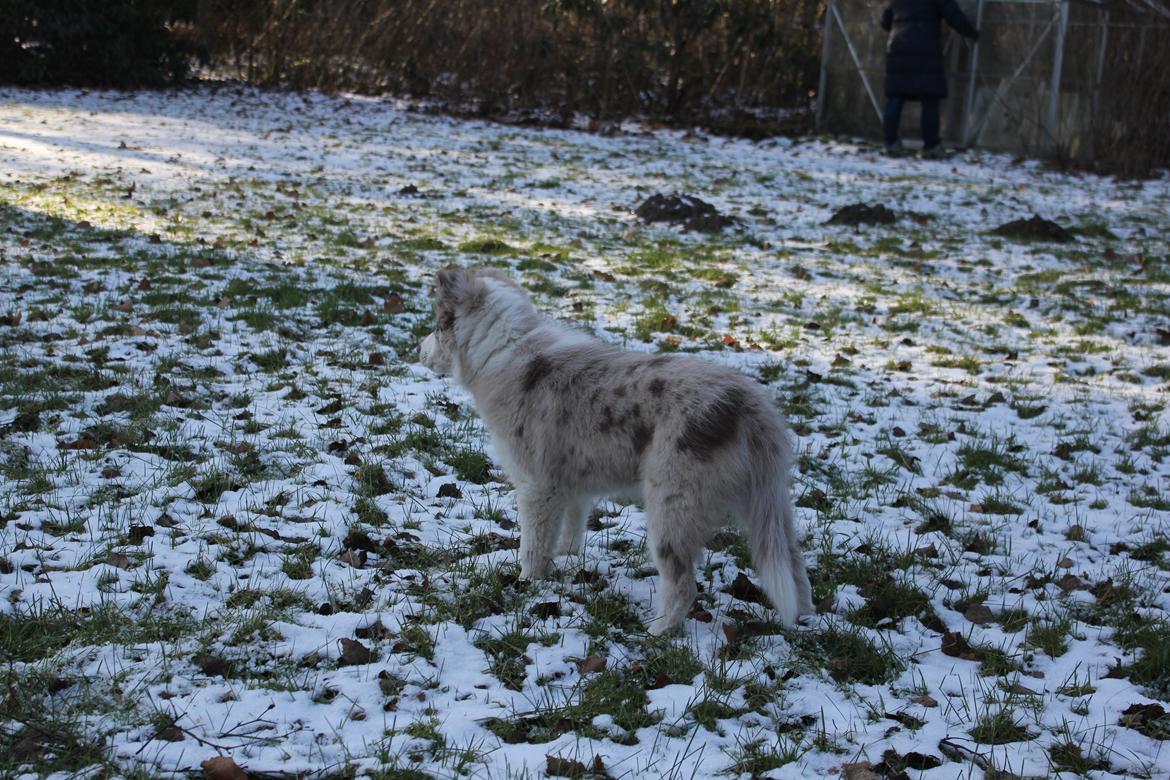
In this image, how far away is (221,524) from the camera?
4.68 metres

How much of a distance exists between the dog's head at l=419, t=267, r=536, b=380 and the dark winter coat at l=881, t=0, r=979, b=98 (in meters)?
15.5

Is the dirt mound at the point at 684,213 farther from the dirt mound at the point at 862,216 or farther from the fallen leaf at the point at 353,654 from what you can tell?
the fallen leaf at the point at 353,654

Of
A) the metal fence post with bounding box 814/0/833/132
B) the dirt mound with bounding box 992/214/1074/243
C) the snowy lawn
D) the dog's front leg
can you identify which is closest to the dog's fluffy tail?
the snowy lawn

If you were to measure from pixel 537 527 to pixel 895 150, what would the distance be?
1688 cm

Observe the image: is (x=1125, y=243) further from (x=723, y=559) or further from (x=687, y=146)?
(x=723, y=559)

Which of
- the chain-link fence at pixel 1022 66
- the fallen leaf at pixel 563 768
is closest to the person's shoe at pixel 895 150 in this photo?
the chain-link fence at pixel 1022 66

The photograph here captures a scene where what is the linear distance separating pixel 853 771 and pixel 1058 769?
2.21 ft

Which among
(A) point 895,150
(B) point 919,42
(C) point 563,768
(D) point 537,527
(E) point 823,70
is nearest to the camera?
(C) point 563,768

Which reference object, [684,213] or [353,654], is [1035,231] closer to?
[684,213]

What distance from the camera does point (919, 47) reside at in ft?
58.2

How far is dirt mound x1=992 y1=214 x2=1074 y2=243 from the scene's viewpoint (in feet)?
41.5

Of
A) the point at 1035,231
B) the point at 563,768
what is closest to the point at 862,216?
the point at 1035,231

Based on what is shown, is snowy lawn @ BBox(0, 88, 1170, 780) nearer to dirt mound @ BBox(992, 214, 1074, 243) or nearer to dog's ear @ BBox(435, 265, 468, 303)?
dirt mound @ BBox(992, 214, 1074, 243)

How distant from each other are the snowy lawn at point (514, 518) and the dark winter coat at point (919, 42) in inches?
280
